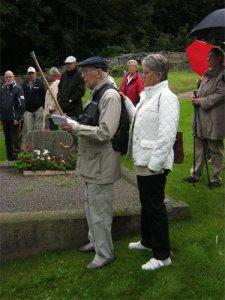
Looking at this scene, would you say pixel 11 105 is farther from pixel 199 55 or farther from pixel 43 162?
pixel 199 55

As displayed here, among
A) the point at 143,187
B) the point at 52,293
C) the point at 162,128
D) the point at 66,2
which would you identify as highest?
the point at 66,2

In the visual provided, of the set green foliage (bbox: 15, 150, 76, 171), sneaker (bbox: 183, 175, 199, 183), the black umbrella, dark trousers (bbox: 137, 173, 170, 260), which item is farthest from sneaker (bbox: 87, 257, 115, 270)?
green foliage (bbox: 15, 150, 76, 171)

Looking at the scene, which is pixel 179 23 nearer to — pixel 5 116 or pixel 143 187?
pixel 5 116

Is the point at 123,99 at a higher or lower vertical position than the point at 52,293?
higher

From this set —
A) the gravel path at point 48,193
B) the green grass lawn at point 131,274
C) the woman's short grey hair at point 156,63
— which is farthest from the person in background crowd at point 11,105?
the woman's short grey hair at point 156,63

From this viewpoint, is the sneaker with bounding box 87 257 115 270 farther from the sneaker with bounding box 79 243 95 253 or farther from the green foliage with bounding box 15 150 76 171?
the green foliage with bounding box 15 150 76 171

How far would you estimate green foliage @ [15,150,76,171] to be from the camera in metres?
8.87

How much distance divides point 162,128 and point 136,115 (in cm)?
39

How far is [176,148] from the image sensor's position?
19.2ft

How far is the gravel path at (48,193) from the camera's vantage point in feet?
21.6

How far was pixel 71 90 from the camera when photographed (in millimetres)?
9773

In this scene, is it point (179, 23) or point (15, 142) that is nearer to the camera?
point (15, 142)

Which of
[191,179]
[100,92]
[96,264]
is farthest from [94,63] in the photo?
[191,179]

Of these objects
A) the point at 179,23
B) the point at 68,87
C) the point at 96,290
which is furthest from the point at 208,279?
the point at 179,23
